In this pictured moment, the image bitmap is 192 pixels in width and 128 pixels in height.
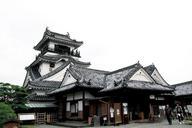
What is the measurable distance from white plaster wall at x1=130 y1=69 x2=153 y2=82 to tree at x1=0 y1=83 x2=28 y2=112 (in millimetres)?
12075

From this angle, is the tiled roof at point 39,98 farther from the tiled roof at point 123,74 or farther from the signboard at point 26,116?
the tiled roof at point 123,74

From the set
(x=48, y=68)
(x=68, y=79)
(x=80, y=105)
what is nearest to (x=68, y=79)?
(x=68, y=79)

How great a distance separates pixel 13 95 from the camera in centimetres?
2253

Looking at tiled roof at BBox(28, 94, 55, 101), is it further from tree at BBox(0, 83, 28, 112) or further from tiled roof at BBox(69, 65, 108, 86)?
tiled roof at BBox(69, 65, 108, 86)

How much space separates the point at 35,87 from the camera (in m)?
30.2

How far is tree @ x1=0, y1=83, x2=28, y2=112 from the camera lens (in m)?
22.0

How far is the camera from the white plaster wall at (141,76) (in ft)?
81.5

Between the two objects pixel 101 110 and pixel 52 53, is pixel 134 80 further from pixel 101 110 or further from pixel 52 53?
pixel 52 53

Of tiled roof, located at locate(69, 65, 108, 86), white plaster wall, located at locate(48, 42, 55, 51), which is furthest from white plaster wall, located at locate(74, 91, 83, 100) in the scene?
white plaster wall, located at locate(48, 42, 55, 51)

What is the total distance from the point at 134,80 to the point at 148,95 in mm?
2630

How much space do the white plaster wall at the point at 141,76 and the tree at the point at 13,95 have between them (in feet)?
39.6

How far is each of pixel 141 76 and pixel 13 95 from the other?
1445 cm

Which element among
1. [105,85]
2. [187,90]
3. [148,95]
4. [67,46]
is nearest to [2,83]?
[105,85]

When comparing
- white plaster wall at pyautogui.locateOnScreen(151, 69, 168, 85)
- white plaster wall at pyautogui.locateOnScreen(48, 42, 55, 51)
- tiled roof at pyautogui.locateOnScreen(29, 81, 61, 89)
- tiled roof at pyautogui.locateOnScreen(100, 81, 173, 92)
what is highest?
white plaster wall at pyautogui.locateOnScreen(48, 42, 55, 51)
